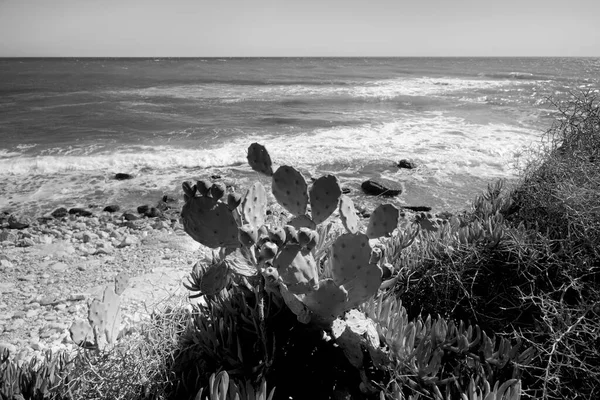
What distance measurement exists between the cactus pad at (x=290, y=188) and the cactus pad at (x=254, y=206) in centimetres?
10

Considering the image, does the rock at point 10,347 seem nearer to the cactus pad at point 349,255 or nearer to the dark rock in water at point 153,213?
the cactus pad at point 349,255

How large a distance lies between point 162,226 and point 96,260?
1379 millimetres

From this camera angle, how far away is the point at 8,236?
Result: 648 centimetres

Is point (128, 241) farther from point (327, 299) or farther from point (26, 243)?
point (327, 299)

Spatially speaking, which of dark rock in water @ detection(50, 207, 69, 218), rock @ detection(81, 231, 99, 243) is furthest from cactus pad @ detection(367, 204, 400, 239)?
dark rock in water @ detection(50, 207, 69, 218)

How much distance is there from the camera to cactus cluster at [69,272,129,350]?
2430mm

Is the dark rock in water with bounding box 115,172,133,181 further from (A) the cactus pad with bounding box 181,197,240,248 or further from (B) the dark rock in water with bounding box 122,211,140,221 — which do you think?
(A) the cactus pad with bounding box 181,197,240,248

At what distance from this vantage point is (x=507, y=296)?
2568 mm

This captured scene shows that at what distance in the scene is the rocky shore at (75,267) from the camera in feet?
13.2

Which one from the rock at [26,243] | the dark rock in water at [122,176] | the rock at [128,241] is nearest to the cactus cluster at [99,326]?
the rock at [128,241]

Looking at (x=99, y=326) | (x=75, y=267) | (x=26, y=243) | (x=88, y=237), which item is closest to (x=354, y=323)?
(x=99, y=326)

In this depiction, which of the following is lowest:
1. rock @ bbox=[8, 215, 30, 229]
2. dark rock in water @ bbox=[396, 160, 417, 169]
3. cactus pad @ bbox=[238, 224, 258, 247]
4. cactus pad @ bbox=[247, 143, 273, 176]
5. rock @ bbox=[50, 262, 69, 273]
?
rock @ bbox=[50, 262, 69, 273]

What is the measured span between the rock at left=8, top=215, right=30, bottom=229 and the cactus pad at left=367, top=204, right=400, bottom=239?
6780 mm

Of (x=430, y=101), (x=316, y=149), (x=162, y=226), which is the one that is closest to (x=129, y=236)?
(x=162, y=226)
